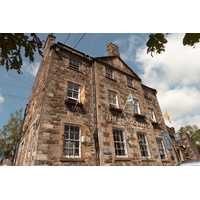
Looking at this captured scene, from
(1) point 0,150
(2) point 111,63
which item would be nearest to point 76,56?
(2) point 111,63

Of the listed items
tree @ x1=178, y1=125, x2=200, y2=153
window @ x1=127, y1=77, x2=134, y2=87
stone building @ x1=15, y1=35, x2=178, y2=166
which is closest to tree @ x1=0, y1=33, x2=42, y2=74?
stone building @ x1=15, y1=35, x2=178, y2=166

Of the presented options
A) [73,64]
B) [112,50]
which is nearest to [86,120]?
[73,64]

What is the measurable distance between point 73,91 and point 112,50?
27.1 ft

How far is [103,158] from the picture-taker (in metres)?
7.64

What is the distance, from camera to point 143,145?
10.5m

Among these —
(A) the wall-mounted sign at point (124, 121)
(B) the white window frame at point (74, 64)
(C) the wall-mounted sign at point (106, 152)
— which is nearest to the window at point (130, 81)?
(A) the wall-mounted sign at point (124, 121)

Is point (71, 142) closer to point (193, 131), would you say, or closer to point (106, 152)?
point (106, 152)

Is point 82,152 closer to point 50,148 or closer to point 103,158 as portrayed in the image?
point 103,158

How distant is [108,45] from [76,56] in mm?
6369

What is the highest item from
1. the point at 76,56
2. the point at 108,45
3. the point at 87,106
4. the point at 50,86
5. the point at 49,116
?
the point at 108,45

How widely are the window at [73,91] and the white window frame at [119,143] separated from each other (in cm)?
374

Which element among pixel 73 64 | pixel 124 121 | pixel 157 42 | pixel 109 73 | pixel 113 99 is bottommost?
pixel 157 42

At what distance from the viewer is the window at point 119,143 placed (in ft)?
28.7

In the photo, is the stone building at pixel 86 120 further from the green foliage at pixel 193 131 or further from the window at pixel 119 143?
the green foliage at pixel 193 131
